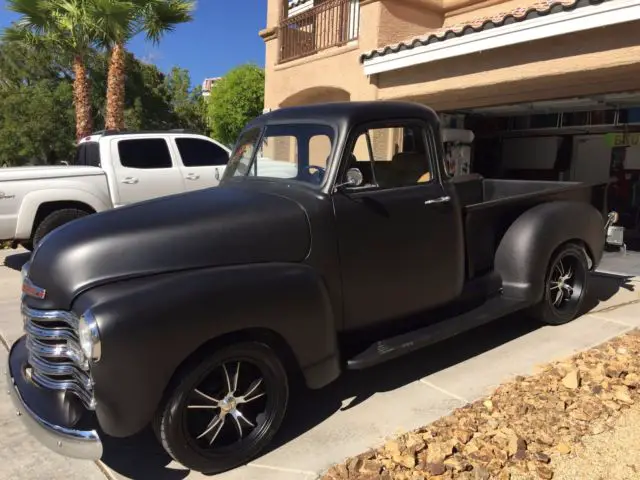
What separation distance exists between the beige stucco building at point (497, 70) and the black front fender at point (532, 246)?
114 inches

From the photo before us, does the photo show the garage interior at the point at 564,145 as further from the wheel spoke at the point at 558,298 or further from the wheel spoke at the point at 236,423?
the wheel spoke at the point at 236,423

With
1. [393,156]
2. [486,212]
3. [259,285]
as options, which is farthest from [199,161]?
[259,285]

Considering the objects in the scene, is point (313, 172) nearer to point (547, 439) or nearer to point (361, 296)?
point (361, 296)

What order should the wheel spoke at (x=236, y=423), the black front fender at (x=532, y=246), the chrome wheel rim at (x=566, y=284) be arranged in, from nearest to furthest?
the wheel spoke at (x=236, y=423) < the black front fender at (x=532, y=246) < the chrome wheel rim at (x=566, y=284)

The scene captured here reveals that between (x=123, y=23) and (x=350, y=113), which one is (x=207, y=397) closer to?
(x=350, y=113)

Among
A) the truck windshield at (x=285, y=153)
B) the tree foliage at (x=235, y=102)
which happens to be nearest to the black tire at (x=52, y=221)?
the truck windshield at (x=285, y=153)

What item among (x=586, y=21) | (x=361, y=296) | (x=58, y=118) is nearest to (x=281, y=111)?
(x=361, y=296)

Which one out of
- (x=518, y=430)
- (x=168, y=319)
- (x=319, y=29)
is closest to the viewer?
(x=168, y=319)

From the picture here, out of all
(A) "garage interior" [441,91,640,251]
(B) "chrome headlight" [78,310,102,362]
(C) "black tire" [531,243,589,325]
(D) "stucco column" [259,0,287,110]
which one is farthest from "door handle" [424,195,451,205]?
(D) "stucco column" [259,0,287,110]

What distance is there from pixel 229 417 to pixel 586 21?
Result: 20.2 feet

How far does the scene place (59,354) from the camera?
2844mm

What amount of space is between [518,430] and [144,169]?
6.78m

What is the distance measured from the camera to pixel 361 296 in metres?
3.62

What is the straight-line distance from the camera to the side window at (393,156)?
3.83 m
